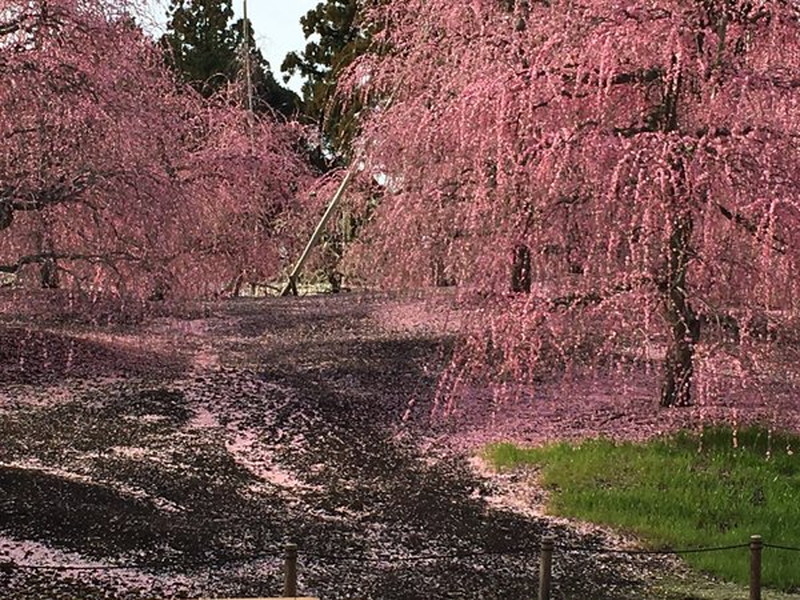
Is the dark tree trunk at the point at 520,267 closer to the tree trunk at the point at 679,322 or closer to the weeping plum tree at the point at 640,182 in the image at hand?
the weeping plum tree at the point at 640,182

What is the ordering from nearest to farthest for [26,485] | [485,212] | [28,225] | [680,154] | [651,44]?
[26,485], [680,154], [651,44], [485,212], [28,225]

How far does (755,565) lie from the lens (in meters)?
5.21

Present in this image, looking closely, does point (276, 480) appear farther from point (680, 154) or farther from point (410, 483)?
point (680, 154)

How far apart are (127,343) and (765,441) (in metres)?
10.2

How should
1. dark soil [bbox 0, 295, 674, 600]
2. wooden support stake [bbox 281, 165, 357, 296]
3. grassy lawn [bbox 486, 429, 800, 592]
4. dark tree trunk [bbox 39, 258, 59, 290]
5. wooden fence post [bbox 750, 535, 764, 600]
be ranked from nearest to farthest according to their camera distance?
wooden fence post [bbox 750, 535, 764, 600]
dark soil [bbox 0, 295, 674, 600]
grassy lawn [bbox 486, 429, 800, 592]
dark tree trunk [bbox 39, 258, 59, 290]
wooden support stake [bbox 281, 165, 357, 296]

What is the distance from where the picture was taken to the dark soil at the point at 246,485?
19.6 ft

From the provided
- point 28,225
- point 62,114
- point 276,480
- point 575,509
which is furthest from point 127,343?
point 575,509

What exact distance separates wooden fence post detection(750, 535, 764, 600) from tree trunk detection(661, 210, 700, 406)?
→ 3.85 meters

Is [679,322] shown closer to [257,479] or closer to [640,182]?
[640,182]

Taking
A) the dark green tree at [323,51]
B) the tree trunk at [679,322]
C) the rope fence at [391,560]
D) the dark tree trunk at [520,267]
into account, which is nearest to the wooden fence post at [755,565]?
the rope fence at [391,560]

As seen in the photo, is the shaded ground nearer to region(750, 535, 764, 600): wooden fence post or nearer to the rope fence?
the rope fence

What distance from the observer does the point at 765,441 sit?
920 cm

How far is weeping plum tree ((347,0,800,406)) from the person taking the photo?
8352mm

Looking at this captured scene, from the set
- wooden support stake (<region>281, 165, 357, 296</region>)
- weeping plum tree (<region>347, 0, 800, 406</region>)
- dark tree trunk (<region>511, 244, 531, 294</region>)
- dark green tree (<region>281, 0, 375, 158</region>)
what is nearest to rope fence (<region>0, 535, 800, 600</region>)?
weeping plum tree (<region>347, 0, 800, 406</region>)
